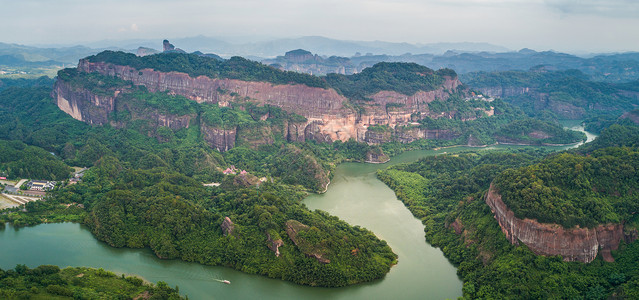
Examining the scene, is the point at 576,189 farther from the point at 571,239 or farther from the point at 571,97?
the point at 571,97

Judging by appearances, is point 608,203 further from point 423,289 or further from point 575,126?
point 575,126

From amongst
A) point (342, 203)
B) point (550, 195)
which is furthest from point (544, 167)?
point (342, 203)

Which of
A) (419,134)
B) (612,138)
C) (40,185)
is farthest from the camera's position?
(419,134)

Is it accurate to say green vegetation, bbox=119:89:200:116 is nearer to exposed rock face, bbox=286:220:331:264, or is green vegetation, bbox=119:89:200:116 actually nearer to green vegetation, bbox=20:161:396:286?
green vegetation, bbox=20:161:396:286

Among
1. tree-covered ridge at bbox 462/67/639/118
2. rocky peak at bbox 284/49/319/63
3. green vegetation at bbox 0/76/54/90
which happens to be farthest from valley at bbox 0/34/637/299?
rocky peak at bbox 284/49/319/63

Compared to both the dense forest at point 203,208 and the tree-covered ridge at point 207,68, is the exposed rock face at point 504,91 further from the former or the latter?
the dense forest at point 203,208

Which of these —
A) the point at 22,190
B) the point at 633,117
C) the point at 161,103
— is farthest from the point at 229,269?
the point at 633,117

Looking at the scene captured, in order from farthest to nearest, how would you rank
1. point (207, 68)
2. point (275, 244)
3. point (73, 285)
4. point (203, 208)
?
point (207, 68), point (203, 208), point (275, 244), point (73, 285)
